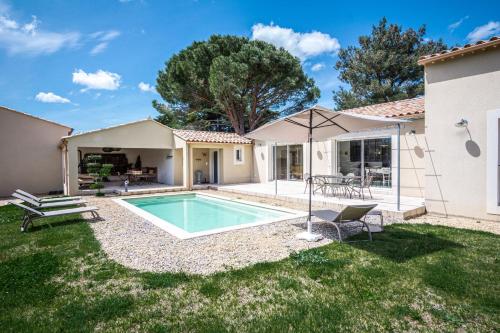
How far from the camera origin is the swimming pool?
9.38m

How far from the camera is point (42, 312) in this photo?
3.86m

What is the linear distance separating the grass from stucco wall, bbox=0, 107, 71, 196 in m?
15.4

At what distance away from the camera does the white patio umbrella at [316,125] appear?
7344 millimetres

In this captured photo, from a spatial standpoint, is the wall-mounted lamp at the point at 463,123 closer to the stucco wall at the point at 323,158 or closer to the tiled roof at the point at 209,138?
the stucco wall at the point at 323,158

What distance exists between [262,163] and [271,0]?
488 inches

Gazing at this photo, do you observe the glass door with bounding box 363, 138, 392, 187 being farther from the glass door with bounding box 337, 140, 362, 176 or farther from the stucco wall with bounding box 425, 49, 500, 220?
the stucco wall with bounding box 425, 49, 500, 220

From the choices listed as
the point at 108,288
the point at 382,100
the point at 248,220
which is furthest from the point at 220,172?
the point at 382,100

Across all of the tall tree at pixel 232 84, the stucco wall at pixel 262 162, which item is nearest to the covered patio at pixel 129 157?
the stucco wall at pixel 262 162

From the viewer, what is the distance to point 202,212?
13.0 metres

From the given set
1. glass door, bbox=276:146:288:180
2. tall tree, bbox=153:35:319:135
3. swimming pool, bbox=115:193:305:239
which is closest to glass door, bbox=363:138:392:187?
swimming pool, bbox=115:193:305:239

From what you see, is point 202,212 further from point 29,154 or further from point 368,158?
point 29,154

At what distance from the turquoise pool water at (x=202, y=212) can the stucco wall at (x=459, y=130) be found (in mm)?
5698

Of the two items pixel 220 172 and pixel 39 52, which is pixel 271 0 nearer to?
pixel 220 172

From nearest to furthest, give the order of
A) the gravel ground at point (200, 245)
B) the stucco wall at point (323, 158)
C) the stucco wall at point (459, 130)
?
the gravel ground at point (200, 245) < the stucco wall at point (459, 130) < the stucco wall at point (323, 158)
